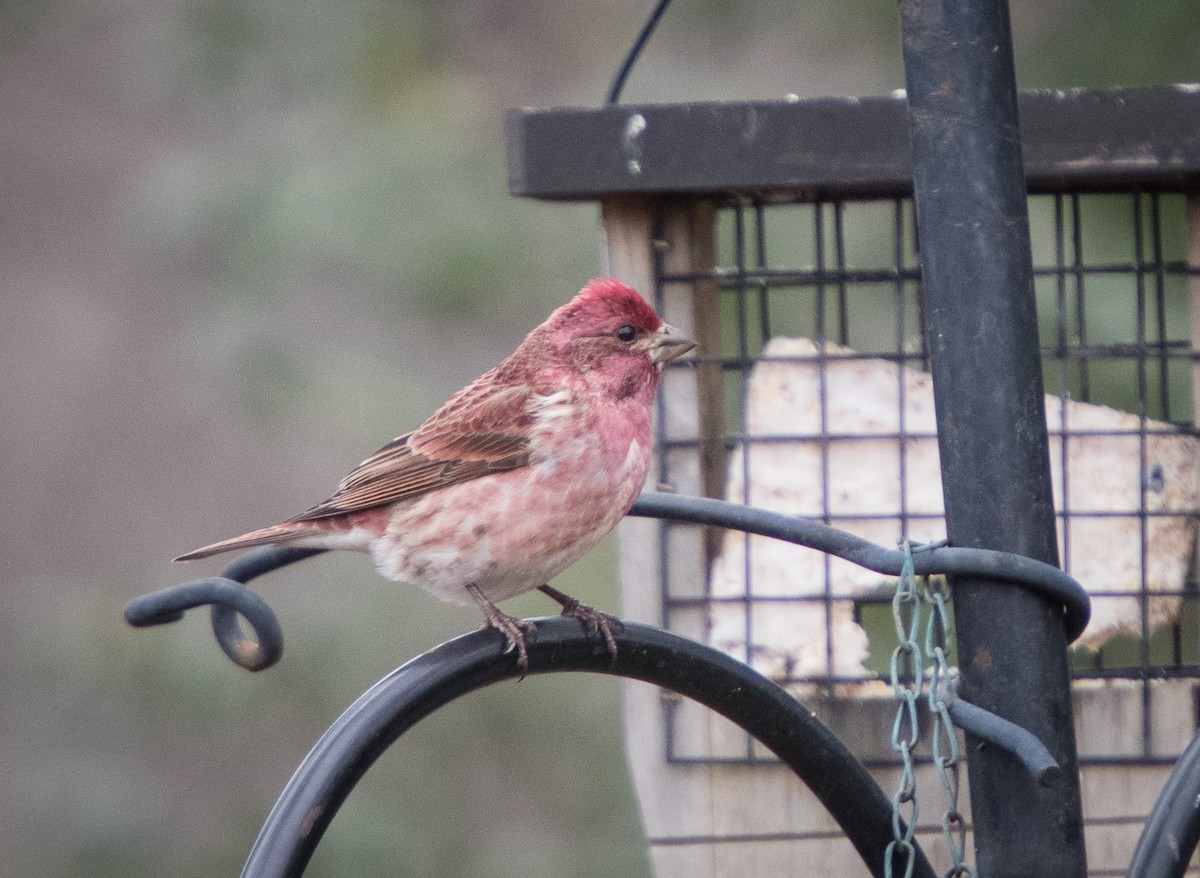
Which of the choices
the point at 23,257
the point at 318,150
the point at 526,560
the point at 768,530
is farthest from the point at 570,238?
the point at 23,257

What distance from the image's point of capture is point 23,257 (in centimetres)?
890

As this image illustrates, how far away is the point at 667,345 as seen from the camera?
120 inches

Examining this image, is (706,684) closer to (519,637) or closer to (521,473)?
(519,637)

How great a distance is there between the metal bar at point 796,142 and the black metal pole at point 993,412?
0.78m

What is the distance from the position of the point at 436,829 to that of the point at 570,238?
6.77ft

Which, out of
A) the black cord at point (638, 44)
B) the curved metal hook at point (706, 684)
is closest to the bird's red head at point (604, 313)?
the black cord at point (638, 44)

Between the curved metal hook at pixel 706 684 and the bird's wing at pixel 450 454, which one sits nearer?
the curved metal hook at pixel 706 684

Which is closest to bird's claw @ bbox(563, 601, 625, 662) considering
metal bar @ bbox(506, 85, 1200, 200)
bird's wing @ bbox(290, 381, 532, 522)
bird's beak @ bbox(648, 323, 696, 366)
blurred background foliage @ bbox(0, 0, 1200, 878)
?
bird's wing @ bbox(290, 381, 532, 522)

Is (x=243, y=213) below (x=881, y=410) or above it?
above

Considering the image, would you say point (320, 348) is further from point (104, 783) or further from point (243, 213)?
point (104, 783)

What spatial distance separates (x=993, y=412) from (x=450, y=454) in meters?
1.33

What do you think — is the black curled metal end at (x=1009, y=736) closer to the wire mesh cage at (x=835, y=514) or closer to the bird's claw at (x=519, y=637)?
the bird's claw at (x=519, y=637)

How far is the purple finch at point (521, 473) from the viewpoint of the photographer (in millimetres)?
2861

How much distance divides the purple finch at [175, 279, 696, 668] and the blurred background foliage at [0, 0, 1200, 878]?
1.42 m
